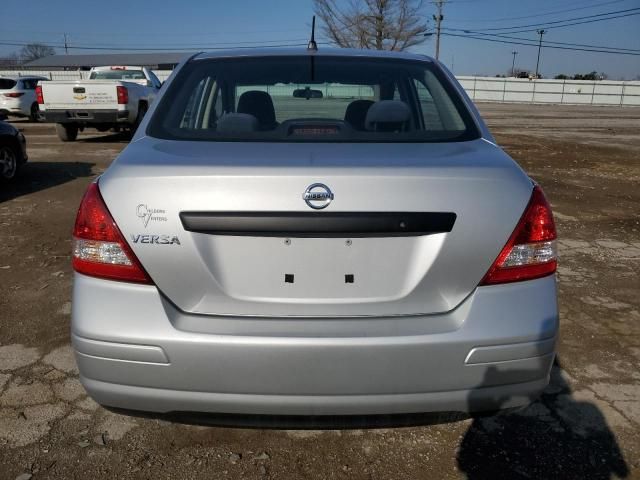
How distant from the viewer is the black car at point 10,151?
7676 millimetres

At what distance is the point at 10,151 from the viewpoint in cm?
782

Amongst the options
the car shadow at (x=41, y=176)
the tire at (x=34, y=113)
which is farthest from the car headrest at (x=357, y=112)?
the tire at (x=34, y=113)

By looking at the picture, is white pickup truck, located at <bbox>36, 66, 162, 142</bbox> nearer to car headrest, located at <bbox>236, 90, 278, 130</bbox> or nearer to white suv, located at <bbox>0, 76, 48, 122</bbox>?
white suv, located at <bbox>0, 76, 48, 122</bbox>

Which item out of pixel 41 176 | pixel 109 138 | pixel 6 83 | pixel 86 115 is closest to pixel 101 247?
pixel 41 176

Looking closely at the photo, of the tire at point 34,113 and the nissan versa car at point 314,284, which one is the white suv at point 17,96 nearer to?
the tire at point 34,113

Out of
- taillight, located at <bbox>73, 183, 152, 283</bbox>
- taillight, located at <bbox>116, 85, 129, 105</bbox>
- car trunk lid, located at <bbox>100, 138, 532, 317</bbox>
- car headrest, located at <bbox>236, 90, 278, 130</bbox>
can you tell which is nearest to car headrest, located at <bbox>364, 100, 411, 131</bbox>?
car headrest, located at <bbox>236, 90, 278, 130</bbox>

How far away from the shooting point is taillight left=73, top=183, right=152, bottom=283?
68.4 inches

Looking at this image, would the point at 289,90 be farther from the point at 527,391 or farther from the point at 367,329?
the point at 527,391

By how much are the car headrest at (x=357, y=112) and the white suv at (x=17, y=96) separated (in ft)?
61.5

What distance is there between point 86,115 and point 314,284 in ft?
39.7

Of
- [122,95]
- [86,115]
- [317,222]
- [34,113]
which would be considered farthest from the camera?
[34,113]

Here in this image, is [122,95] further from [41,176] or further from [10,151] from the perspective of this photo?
[10,151]

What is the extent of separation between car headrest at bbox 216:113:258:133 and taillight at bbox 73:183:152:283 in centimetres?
65

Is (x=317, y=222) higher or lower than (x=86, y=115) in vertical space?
higher
